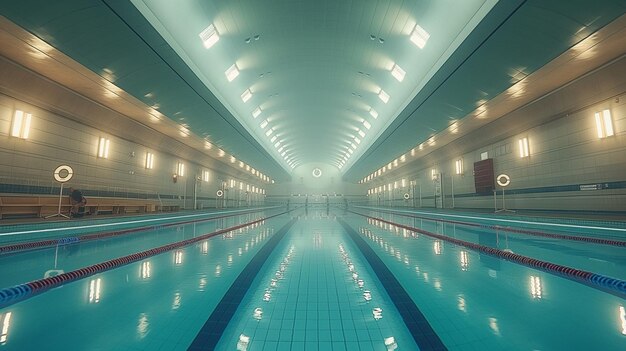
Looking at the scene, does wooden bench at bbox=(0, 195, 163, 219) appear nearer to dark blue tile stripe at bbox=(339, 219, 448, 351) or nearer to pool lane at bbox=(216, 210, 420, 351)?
pool lane at bbox=(216, 210, 420, 351)

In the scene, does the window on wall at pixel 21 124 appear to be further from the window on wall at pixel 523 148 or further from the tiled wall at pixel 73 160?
the window on wall at pixel 523 148

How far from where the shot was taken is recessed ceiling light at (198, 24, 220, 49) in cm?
791

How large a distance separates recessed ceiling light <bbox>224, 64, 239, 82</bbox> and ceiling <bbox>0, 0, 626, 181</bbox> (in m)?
0.16

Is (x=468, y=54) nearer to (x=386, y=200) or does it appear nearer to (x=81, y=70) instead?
(x=81, y=70)

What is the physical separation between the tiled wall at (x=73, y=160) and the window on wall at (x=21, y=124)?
95 mm

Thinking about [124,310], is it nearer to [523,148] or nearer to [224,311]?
[224,311]

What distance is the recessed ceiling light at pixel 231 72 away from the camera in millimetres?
9918

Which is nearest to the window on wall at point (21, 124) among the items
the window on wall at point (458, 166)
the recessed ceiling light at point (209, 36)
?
the recessed ceiling light at point (209, 36)

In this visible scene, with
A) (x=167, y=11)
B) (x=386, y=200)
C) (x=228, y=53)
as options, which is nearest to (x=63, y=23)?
(x=167, y=11)

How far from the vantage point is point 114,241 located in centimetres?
549

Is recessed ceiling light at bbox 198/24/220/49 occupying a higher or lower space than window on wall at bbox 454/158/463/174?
higher

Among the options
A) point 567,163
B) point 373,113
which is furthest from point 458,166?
point 567,163

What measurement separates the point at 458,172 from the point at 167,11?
1537cm

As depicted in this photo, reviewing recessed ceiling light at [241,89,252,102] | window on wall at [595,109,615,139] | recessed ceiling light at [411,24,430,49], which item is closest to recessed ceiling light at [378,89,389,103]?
recessed ceiling light at [411,24,430,49]
